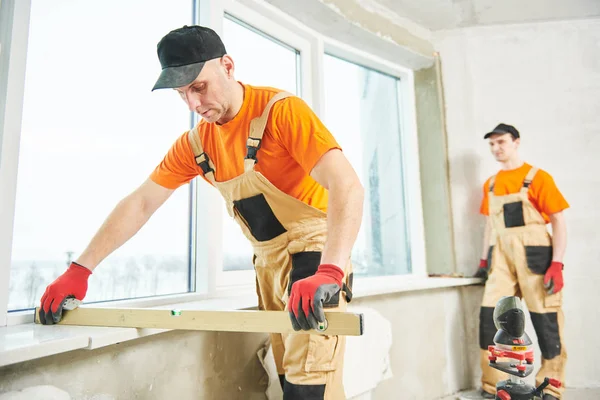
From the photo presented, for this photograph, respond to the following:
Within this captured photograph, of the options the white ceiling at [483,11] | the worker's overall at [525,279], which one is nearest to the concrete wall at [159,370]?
the worker's overall at [525,279]

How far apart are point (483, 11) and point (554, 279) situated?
5.93 feet

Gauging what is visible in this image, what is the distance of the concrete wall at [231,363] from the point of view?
3.22 feet

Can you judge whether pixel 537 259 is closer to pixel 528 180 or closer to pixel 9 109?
pixel 528 180

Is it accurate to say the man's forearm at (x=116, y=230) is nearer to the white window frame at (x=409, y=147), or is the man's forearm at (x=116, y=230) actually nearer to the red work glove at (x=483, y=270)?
the white window frame at (x=409, y=147)

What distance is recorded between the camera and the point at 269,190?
110cm

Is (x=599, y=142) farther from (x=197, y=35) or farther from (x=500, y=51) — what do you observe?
(x=197, y=35)

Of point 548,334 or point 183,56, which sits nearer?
point 183,56

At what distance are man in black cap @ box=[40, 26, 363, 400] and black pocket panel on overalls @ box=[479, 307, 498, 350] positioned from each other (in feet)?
4.91

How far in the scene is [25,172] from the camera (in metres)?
1.21

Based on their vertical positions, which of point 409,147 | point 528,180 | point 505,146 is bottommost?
point 528,180

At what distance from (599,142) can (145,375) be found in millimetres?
3003

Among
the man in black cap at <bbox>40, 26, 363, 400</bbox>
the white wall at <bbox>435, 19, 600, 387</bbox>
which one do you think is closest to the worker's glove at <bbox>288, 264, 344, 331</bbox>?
the man in black cap at <bbox>40, 26, 363, 400</bbox>

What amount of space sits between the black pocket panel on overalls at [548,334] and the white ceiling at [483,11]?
1.99 metres

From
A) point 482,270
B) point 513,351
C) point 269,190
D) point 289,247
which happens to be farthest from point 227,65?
point 482,270
